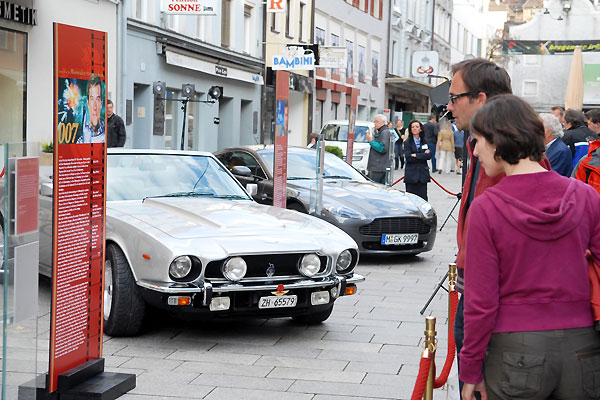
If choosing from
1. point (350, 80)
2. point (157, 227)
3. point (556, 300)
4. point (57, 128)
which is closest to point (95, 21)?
point (157, 227)

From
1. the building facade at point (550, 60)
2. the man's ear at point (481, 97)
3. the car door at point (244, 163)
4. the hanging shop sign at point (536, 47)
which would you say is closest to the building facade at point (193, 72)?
the car door at point (244, 163)

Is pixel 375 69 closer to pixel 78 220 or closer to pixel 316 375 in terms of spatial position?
pixel 316 375

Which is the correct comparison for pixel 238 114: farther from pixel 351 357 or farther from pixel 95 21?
pixel 351 357

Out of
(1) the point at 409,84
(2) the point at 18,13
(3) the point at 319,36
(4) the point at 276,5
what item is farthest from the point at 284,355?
(1) the point at 409,84

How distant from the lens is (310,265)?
7.09 m

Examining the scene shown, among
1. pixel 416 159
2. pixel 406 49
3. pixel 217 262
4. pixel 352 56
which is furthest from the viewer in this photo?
pixel 406 49

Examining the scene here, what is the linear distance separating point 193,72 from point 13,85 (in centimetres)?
1001

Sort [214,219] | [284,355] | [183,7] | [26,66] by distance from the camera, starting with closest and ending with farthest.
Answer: [284,355], [214,219], [26,66], [183,7]

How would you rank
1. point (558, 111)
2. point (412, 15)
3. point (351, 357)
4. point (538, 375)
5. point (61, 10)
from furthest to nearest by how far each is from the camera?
point (412, 15), point (61, 10), point (558, 111), point (351, 357), point (538, 375)

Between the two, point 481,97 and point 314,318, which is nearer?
point 481,97

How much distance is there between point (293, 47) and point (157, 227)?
23344 mm

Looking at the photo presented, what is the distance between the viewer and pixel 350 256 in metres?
7.40

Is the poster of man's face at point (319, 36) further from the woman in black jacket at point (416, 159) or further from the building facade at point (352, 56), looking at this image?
the woman in black jacket at point (416, 159)

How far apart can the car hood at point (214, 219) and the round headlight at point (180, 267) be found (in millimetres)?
221
